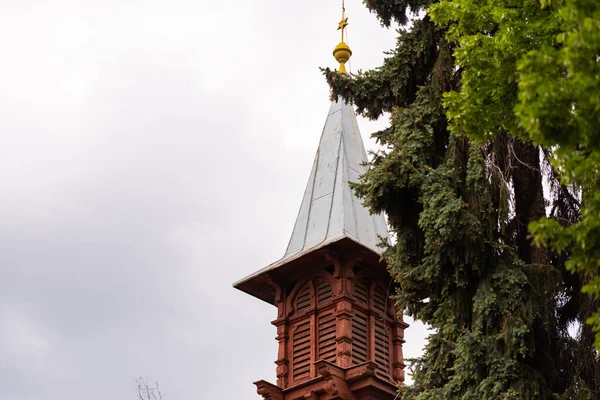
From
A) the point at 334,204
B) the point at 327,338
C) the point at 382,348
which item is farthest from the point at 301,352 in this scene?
the point at 334,204

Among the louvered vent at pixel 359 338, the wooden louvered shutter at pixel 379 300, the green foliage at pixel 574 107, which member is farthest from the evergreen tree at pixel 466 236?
the wooden louvered shutter at pixel 379 300

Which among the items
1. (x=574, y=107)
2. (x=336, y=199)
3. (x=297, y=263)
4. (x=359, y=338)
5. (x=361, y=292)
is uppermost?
(x=336, y=199)

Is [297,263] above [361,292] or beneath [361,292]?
above

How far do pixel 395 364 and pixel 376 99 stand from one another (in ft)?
29.9

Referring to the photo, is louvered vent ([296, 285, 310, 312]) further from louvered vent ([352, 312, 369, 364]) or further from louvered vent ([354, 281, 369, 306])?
louvered vent ([352, 312, 369, 364])

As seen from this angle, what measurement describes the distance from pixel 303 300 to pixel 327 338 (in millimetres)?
1433

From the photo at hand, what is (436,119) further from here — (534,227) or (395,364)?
(395,364)

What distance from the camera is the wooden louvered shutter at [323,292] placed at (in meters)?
25.7

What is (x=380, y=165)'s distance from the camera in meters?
16.5

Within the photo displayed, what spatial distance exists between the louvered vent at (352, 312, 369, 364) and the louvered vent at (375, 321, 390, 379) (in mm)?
367

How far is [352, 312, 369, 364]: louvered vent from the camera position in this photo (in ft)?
81.4

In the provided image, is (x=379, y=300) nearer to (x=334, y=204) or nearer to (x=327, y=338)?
(x=327, y=338)

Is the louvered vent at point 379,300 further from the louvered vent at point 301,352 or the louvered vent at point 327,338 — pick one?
the louvered vent at point 301,352

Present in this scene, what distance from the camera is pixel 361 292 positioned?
25.8 meters
